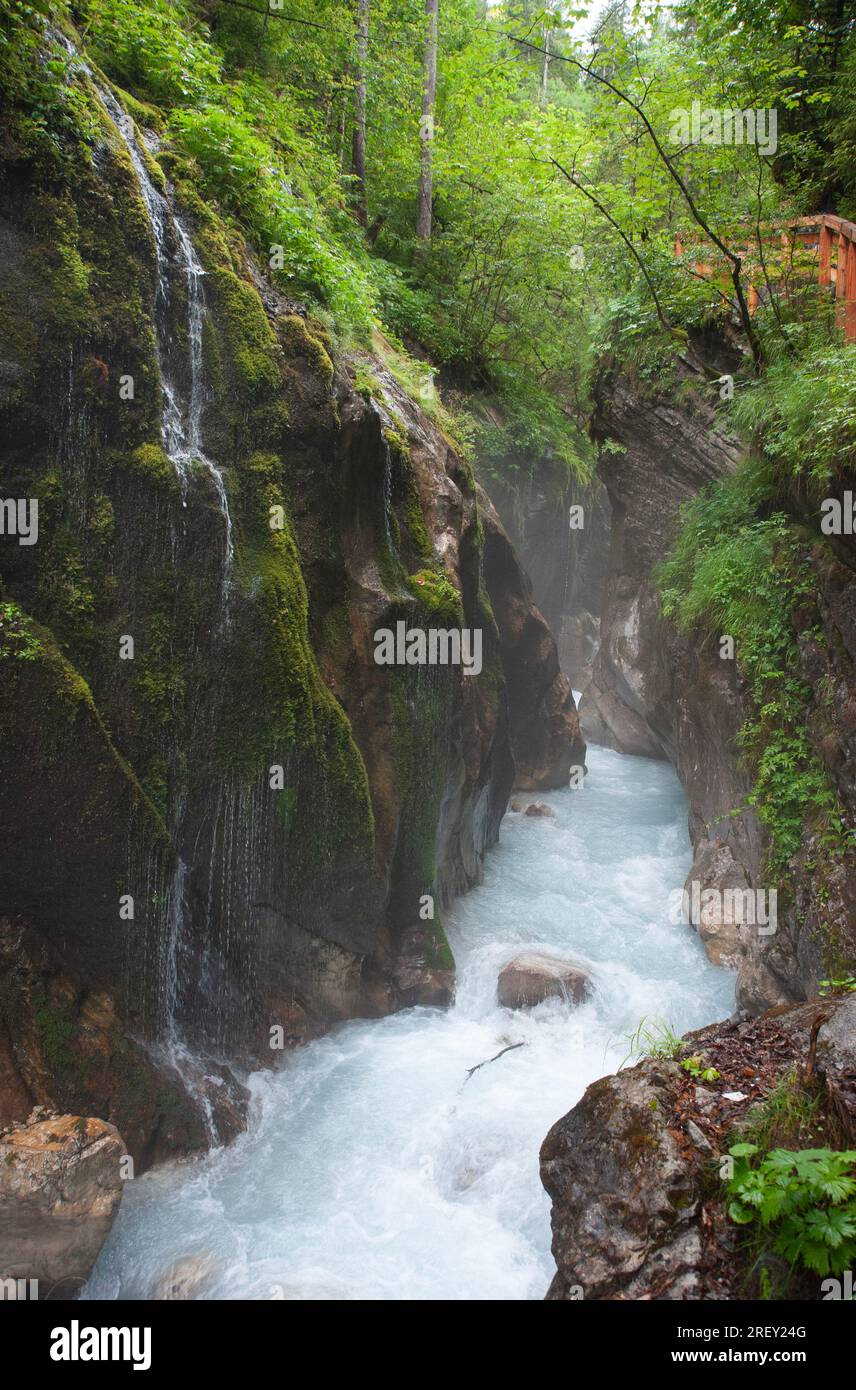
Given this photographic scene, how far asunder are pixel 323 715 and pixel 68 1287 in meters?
4.99

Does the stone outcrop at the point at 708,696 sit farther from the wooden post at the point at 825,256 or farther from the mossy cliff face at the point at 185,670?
the mossy cliff face at the point at 185,670

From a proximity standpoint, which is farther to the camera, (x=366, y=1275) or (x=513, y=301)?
(x=513, y=301)

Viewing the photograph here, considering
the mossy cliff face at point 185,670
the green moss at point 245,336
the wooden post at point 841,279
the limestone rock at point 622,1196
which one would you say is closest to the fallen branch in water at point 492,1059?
the mossy cliff face at point 185,670

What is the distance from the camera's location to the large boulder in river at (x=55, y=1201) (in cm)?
532

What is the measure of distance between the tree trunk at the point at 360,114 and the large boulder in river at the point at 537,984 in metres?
12.0

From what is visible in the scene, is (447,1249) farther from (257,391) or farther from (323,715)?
(257,391)

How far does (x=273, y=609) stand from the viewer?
7.64 metres

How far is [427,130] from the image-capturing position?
1401 centimetres

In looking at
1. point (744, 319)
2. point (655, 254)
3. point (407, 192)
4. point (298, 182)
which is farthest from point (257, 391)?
point (407, 192)

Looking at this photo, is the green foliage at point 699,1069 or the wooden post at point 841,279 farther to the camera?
the wooden post at point 841,279

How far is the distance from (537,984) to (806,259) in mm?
9564

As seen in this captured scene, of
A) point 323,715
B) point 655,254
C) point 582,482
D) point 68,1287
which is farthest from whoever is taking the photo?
point 582,482

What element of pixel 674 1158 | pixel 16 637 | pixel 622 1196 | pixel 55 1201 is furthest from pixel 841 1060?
pixel 16 637

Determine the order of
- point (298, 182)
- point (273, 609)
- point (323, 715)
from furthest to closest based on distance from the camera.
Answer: point (298, 182), point (323, 715), point (273, 609)
